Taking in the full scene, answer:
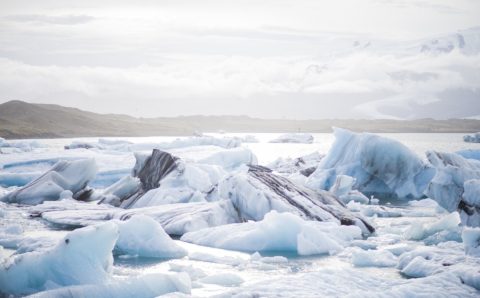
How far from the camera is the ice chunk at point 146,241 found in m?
12.2

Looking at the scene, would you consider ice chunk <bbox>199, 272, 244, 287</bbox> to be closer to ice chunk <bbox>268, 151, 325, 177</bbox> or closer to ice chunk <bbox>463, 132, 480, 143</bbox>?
ice chunk <bbox>268, 151, 325, 177</bbox>

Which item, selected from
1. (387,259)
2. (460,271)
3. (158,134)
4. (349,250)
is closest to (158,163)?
(349,250)

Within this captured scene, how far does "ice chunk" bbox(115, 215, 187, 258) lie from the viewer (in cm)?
1224

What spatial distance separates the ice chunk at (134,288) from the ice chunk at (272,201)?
21.1 feet

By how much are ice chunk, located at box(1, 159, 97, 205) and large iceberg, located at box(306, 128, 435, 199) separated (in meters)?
8.67

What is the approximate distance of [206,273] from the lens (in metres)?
10.4

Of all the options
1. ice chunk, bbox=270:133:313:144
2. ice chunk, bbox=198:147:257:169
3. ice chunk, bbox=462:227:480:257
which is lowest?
ice chunk, bbox=270:133:313:144

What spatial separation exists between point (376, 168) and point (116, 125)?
108875 millimetres

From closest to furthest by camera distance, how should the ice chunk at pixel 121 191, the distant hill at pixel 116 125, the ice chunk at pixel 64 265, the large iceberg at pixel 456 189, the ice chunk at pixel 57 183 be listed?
the ice chunk at pixel 64 265
the large iceberg at pixel 456 189
the ice chunk at pixel 121 191
the ice chunk at pixel 57 183
the distant hill at pixel 116 125

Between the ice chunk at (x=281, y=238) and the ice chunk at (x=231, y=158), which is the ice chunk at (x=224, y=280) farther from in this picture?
the ice chunk at (x=231, y=158)

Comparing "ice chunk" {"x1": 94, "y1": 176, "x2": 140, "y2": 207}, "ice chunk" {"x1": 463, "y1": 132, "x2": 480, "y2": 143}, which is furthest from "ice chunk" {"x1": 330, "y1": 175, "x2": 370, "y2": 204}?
"ice chunk" {"x1": 463, "y1": 132, "x2": 480, "y2": 143}

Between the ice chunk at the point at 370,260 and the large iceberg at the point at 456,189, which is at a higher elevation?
the large iceberg at the point at 456,189

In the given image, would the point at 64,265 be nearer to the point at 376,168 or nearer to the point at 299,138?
the point at 376,168

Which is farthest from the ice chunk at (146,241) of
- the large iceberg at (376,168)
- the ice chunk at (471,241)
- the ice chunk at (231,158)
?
the ice chunk at (231,158)
